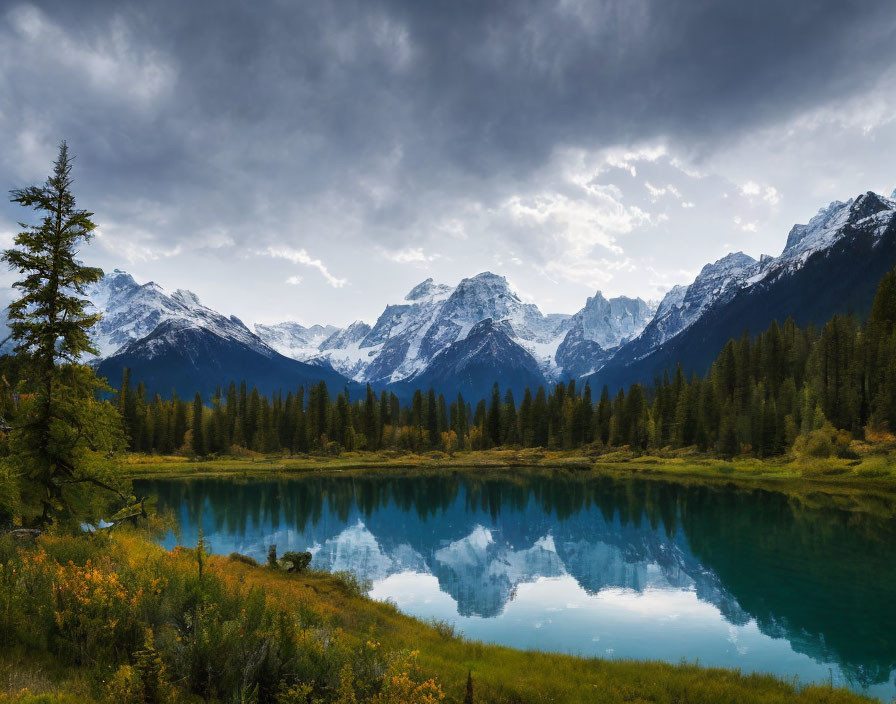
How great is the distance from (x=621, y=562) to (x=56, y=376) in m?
36.2

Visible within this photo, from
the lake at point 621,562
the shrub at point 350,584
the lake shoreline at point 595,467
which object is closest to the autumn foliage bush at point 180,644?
the lake at point 621,562

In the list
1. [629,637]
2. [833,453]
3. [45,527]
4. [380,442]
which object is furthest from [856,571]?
[380,442]

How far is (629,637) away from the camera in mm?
23406

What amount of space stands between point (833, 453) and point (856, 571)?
59377 millimetres

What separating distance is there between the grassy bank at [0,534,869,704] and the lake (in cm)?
496

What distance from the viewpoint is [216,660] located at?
32.1ft

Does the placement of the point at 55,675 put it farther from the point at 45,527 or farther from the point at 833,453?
the point at 833,453

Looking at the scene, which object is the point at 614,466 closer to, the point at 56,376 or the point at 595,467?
the point at 595,467

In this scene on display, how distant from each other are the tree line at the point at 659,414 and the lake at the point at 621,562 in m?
33.5

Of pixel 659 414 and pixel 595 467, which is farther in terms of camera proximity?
pixel 659 414

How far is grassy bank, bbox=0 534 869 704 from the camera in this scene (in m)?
9.09

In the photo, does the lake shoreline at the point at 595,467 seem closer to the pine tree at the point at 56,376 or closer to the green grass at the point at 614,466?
the green grass at the point at 614,466

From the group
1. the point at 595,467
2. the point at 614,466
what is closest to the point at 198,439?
the point at 595,467

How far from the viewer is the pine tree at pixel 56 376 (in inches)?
854
